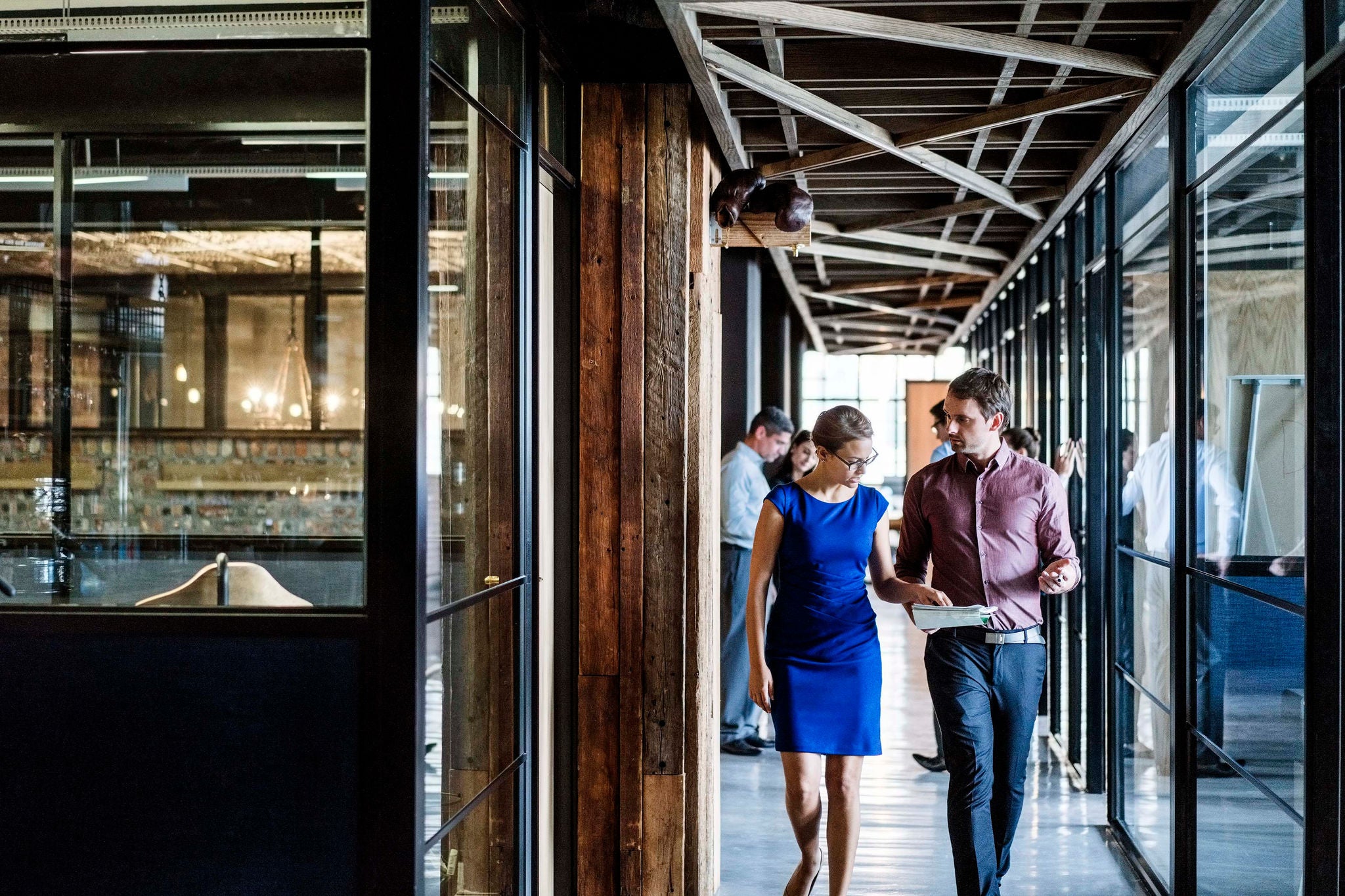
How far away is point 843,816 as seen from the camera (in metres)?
3.82

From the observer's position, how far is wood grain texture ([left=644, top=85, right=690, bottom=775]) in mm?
4211

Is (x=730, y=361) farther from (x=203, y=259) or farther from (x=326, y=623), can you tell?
(x=326, y=623)

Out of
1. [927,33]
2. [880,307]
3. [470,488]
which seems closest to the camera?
[470,488]

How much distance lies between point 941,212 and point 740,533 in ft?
7.33

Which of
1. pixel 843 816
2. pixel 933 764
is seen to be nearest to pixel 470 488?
pixel 843 816

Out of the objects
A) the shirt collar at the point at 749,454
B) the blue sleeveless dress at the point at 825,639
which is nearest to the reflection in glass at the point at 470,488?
the blue sleeveless dress at the point at 825,639

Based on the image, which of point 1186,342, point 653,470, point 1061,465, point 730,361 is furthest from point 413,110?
point 730,361

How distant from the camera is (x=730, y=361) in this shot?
8570 millimetres

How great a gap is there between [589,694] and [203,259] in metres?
5.65

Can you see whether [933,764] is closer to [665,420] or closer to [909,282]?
[665,420]

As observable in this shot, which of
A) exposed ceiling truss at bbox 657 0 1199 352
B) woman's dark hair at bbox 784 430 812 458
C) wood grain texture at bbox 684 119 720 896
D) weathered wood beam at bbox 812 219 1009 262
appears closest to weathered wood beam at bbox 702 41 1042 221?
exposed ceiling truss at bbox 657 0 1199 352

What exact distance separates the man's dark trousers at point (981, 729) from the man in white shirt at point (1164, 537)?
64cm

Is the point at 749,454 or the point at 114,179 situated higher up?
the point at 114,179

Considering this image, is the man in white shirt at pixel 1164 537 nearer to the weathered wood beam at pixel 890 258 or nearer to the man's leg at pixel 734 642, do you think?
the man's leg at pixel 734 642
